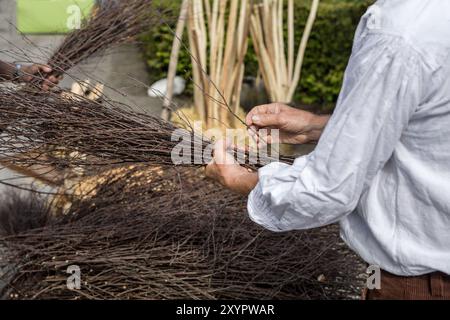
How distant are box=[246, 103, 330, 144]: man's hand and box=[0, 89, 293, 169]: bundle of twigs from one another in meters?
0.09

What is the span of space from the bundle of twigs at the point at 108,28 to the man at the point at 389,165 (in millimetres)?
1853

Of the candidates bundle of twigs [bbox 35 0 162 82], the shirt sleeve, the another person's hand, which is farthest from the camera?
bundle of twigs [bbox 35 0 162 82]

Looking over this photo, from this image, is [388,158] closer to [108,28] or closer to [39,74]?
[39,74]

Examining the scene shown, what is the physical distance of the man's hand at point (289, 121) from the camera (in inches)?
84.4

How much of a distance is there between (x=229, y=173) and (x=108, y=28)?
6.11 feet

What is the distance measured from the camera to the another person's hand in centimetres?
236

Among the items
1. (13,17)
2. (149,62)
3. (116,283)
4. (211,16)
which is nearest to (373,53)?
(116,283)

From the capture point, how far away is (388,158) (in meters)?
Result: 1.52

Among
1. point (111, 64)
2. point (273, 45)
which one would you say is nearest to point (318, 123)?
point (273, 45)

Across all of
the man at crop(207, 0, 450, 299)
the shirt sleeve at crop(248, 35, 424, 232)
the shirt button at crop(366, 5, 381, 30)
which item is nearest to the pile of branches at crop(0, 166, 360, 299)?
the man at crop(207, 0, 450, 299)

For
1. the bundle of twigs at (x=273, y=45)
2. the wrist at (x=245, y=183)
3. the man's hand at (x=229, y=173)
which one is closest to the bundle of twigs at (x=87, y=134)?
the man's hand at (x=229, y=173)

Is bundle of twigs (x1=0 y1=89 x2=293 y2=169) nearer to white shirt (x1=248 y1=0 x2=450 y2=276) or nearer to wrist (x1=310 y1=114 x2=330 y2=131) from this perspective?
wrist (x1=310 y1=114 x2=330 y2=131)
